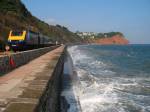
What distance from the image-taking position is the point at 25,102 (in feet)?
19.6

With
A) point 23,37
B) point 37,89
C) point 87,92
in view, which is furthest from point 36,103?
point 23,37

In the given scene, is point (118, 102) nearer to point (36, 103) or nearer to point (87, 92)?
point (87, 92)

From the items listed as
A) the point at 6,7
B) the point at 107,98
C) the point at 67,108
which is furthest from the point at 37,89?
the point at 6,7

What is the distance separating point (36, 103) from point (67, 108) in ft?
21.0

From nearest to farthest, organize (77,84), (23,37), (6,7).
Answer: (77,84), (23,37), (6,7)

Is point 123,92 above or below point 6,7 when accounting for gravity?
below

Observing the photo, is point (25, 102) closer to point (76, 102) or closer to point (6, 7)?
point (76, 102)

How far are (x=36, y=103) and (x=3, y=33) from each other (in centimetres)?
4002

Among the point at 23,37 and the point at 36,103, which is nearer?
the point at 36,103

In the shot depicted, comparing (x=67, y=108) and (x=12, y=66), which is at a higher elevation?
(x=12, y=66)

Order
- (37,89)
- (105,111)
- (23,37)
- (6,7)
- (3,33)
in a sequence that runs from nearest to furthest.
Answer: (37,89), (105,111), (23,37), (3,33), (6,7)

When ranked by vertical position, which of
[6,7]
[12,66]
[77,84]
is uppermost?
[6,7]

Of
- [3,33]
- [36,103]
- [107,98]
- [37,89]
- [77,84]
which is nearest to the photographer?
[36,103]

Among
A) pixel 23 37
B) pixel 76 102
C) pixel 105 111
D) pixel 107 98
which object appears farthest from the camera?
pixel 23 37
